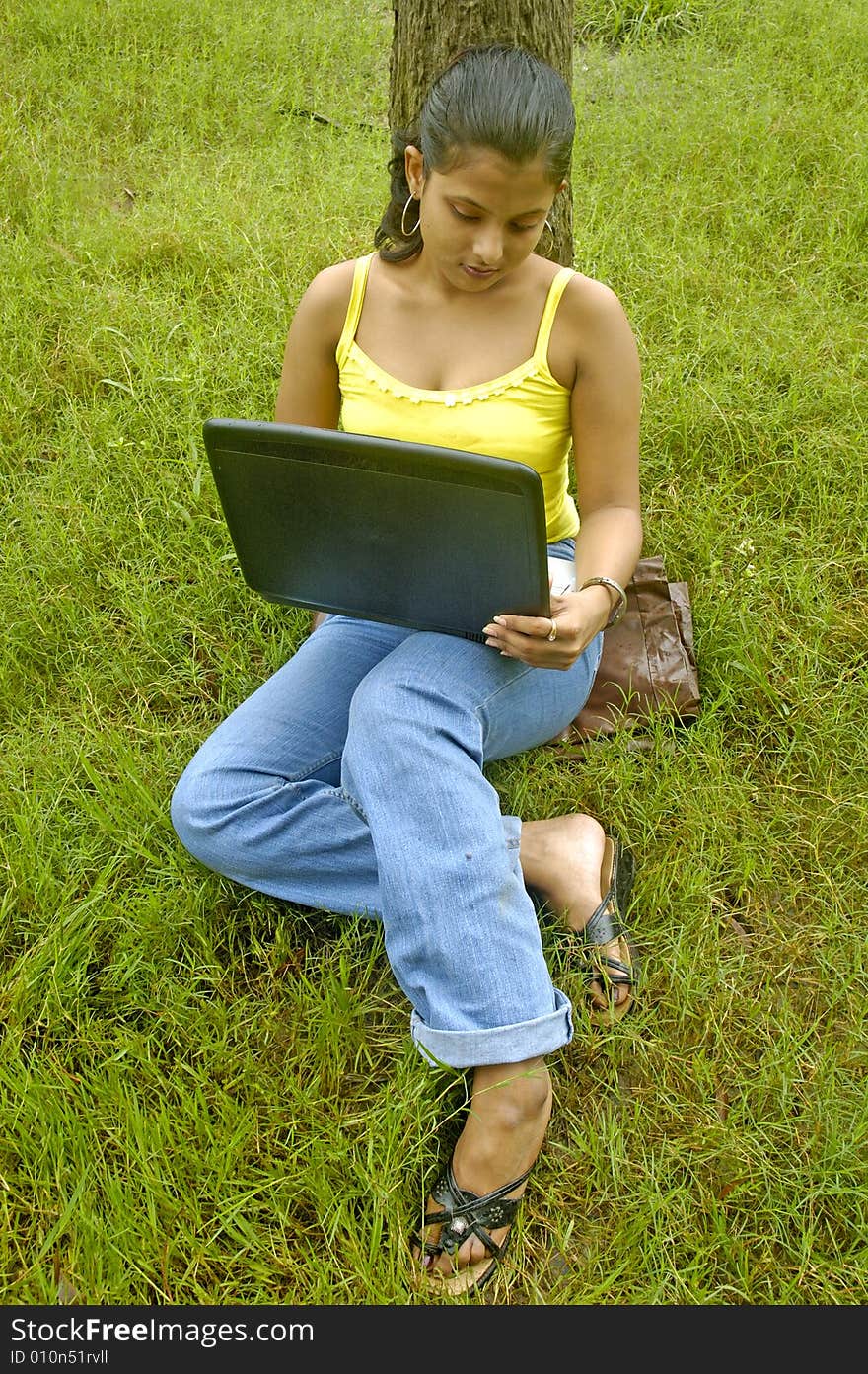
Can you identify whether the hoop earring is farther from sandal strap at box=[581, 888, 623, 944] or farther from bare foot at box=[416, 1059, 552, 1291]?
bare foot at box=[416, 1059, 552, 1291]

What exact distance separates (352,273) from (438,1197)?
1.65 metres

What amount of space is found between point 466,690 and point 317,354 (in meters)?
0.76

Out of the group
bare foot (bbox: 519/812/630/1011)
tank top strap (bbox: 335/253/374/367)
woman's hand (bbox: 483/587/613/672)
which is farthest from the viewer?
tank top strap (bbox: 335/253/374/367)

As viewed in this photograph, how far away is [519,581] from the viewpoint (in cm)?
191

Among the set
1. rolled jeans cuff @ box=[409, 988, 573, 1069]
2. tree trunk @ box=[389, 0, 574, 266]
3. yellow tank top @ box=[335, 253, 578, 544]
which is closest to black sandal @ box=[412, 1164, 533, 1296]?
rolled jeans cuff @ box=[409, 988, 573, 1069]

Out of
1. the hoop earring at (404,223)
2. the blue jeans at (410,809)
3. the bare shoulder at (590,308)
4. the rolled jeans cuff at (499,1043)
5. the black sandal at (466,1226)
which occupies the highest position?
the hoop earring at (404,223)

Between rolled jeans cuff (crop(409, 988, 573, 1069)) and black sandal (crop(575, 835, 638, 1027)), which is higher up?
rolled jeans cuff (crop(409, 988, 573, 1069))

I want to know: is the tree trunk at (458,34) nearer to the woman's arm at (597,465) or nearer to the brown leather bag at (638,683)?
the woman's arm at (597,465)

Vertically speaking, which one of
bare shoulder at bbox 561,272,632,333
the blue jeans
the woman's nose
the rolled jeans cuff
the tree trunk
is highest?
the tree trunk

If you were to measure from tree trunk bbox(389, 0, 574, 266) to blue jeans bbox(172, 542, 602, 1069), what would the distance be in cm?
123

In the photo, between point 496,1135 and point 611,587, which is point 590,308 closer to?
point 611,587

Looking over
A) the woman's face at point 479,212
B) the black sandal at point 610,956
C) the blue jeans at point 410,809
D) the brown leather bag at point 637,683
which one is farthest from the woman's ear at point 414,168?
the black sandal at point 610,956

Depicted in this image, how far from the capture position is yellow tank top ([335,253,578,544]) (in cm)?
213

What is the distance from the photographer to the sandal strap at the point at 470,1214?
1750 mm
